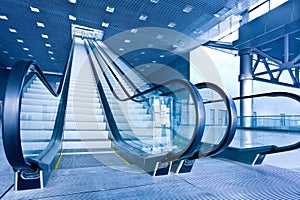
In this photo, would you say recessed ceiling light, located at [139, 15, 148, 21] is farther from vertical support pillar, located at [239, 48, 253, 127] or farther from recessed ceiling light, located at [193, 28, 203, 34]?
vertical support pillar, located at [239, 48, 253, 127]

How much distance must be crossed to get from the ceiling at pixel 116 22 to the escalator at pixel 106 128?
12.5 ft

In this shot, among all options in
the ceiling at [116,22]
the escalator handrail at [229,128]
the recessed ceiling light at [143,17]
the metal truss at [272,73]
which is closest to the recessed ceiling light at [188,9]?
the ceiling at [116,22]

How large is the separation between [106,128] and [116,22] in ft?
21.3

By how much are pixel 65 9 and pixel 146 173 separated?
797 cm

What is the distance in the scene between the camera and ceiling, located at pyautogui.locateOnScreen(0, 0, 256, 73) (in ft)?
26.3

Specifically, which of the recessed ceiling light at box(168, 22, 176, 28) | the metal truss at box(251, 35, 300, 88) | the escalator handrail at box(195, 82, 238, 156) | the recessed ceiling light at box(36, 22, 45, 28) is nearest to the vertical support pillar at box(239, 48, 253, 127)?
the metal truss at box(251, 35, 300, 88)

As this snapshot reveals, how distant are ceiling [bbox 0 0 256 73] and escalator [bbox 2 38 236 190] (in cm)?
382

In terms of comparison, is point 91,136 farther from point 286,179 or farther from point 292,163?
point 292,163

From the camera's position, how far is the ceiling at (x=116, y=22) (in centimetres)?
802

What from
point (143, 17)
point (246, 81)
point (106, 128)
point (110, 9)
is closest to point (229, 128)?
point (106, 128)

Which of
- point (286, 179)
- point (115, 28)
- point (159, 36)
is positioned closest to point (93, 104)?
point (286, 179)

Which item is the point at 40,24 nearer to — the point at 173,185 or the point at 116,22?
the point at 116,22

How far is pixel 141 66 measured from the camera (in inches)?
710

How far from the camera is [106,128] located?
185 inches
